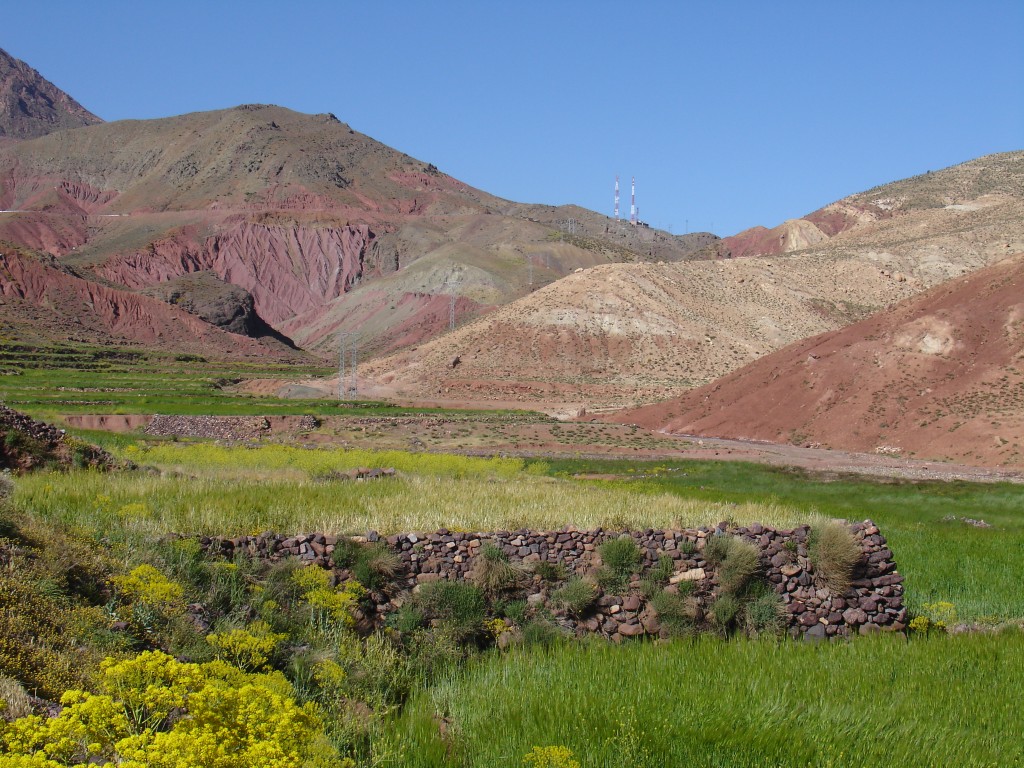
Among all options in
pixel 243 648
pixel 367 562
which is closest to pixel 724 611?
pixel 367 562

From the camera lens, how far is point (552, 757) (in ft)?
22.2

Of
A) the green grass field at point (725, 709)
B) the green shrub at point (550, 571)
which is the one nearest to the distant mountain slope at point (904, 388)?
the green shrub at point (550, 571)

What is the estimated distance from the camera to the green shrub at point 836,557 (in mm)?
13539

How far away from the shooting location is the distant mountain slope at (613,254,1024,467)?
1953 inches

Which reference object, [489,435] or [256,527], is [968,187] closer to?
[489,435]

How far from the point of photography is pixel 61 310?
12631 centimetres

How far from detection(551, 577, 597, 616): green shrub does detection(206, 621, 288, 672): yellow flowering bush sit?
4.65 meters

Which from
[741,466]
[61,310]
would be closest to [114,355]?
[61,310]

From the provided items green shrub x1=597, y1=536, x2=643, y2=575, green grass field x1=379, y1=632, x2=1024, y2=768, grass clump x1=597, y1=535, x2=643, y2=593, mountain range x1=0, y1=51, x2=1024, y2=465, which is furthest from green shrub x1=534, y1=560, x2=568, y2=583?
mountain range x1=0, y1=51, x2=1024, y2=465

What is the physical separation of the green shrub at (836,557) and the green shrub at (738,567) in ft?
3.67

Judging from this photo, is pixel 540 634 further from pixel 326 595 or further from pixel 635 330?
pixel 635 330

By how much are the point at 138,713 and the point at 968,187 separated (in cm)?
16626

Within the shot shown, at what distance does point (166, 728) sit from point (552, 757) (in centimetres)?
299

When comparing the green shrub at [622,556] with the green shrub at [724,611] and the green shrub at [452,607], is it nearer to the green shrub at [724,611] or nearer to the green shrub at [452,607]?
the green shrub at [724,611]
